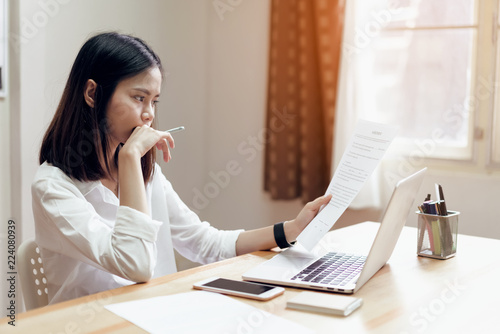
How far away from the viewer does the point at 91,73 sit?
1353 mm

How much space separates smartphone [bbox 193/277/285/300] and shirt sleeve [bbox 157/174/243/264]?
38 centimetres

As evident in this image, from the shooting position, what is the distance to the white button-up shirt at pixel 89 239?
1.15m

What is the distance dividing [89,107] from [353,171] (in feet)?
2.14

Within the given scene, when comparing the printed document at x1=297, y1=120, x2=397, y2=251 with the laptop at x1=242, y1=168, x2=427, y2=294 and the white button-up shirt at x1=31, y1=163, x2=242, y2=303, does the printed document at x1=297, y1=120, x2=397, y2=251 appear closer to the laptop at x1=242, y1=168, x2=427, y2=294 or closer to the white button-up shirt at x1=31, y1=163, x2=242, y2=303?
the laptop at x1=242, y1=168, x2=427, y2=294

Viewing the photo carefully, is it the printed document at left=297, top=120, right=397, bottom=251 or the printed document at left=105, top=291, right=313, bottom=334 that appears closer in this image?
the printed document at left=105, top=291, right=313, bottom=334

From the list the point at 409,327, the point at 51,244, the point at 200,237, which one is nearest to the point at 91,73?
the point at 51,244

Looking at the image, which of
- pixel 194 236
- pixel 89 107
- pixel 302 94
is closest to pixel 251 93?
pixel 302 94

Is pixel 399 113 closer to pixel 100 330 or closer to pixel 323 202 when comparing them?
pixel 323 202

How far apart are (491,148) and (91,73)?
5.72 feet

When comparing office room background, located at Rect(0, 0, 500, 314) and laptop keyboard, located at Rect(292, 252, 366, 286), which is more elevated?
office room background, located at Rect(0, 0, 500, 314)

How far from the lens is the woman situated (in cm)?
117

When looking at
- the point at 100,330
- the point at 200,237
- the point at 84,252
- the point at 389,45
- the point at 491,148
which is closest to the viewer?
the point at 100,330

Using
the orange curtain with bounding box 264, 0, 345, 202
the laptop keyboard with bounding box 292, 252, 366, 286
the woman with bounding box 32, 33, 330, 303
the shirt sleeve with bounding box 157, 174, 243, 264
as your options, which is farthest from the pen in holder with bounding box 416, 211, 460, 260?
the orange curtain with bounding box 264, 0, 345, 202

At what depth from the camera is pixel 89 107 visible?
1.36m
